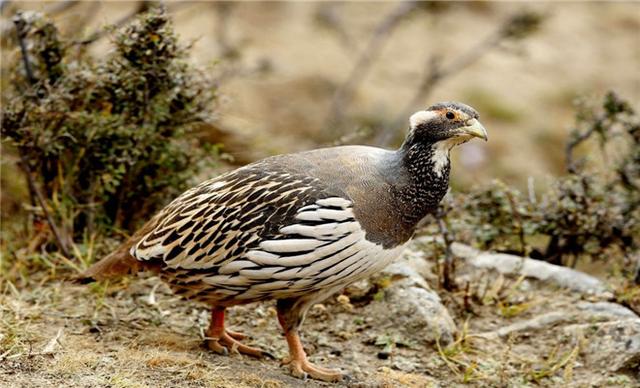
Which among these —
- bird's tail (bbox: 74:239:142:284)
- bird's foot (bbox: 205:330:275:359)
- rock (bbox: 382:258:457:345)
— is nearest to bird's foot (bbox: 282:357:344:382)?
bird's foot (bbox: 205:330:275:359)

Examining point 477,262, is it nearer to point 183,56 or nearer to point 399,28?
point 183,56

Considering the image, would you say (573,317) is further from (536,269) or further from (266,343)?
(266,343)

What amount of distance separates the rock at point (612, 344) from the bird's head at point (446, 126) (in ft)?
5.49

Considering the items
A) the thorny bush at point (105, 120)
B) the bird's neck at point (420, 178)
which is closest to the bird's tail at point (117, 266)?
the thorny bush at point (105, 120)

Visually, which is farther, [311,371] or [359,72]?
[359,72]

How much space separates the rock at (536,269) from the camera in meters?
7.20

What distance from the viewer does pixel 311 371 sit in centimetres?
578

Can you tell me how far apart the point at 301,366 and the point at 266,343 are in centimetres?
60

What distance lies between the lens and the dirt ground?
5512 millimetres

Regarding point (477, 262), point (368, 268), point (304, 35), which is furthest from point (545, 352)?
point (304, 35)

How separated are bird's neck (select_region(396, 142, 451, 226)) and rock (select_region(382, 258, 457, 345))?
3.19 feet

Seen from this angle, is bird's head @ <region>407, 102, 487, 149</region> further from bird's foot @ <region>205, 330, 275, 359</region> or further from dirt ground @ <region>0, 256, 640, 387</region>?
bird's foot @ <region>205, 330, 275, 359</region>

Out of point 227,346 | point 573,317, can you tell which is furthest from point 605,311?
point 227,346

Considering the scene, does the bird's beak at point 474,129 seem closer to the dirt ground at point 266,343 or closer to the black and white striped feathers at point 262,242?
the black and white striped feathers at point 262,242
